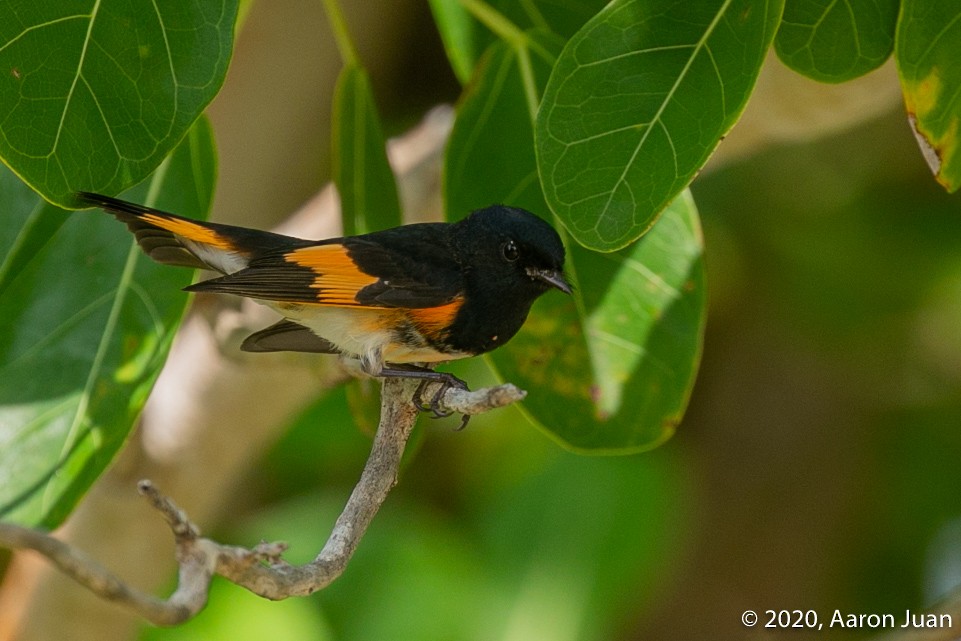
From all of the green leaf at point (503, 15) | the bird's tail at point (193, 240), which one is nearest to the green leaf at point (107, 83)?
the bird's tail at point (193, 240)

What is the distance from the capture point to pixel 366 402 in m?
2.48

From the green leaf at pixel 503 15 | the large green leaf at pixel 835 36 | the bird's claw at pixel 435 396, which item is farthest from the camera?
the green leaf at pixel 503 15

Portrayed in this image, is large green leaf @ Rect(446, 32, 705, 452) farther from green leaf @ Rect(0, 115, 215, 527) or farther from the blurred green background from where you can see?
the blurred green background

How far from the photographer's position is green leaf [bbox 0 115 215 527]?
2.10 m

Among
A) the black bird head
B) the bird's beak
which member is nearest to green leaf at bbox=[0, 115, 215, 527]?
the black bird head

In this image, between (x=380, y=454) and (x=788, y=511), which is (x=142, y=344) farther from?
(x=788, y=511)

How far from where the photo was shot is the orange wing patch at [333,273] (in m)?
2.15

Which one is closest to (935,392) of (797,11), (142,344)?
(797,11)

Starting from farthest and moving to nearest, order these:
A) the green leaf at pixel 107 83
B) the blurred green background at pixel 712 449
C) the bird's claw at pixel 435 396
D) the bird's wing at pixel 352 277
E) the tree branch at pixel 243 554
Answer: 1. the blurred green background at pixel 712 449
2. the bird's wing at pixel 352 277
3. the bird's claw at pixel 435 396
4. the green leaf at pixel 107 83
5. the tree branch at pixel 243 554

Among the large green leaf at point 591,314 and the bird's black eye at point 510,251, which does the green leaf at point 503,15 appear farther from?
the bird's black eye at point 510,251

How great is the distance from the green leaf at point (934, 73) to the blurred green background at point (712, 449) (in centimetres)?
264

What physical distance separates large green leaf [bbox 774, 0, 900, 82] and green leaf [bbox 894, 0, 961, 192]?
83 mm

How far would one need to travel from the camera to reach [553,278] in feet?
7.14

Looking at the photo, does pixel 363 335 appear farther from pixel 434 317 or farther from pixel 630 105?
pixel 630 105
